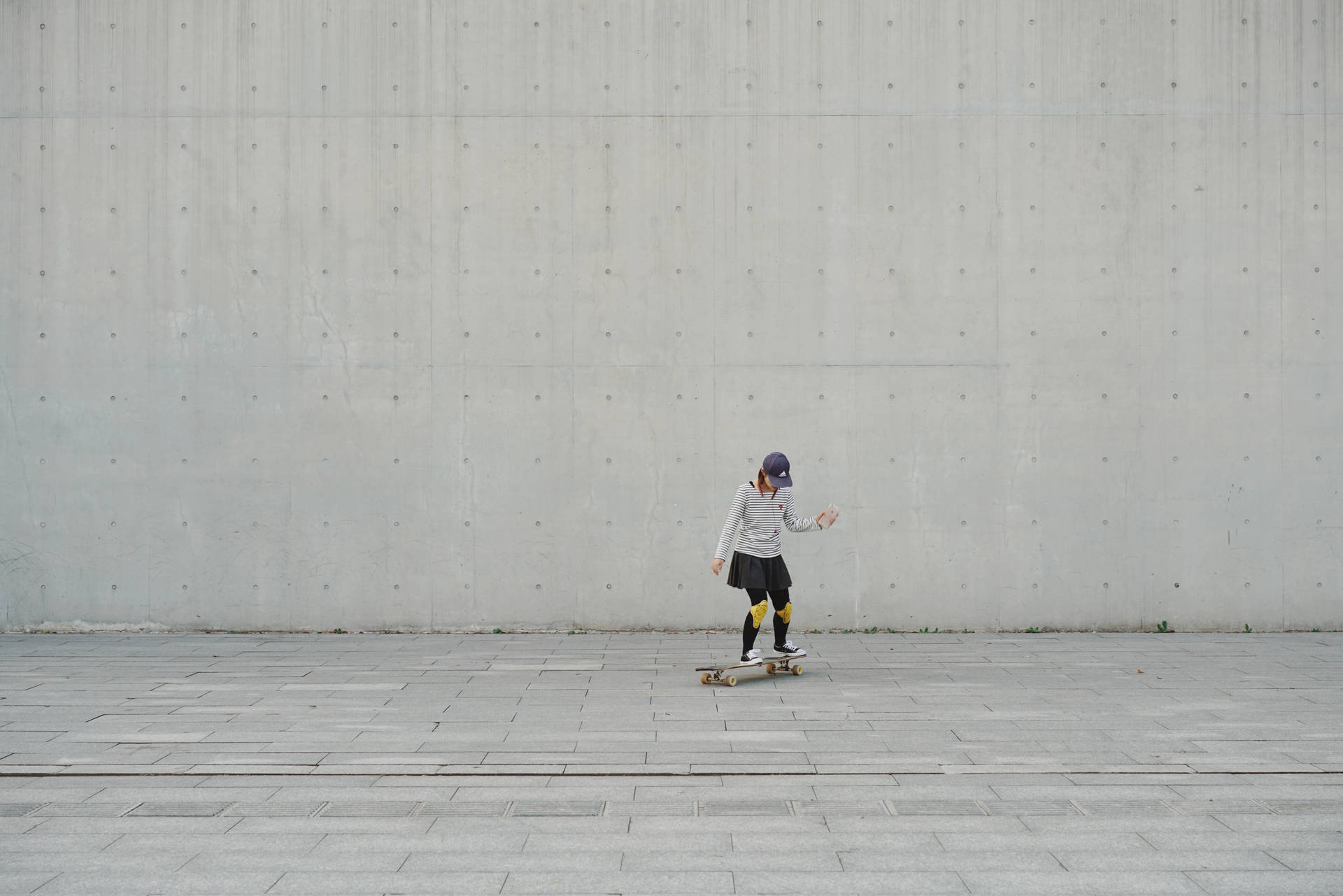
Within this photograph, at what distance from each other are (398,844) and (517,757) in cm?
148

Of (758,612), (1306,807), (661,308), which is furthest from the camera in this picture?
(661,308)

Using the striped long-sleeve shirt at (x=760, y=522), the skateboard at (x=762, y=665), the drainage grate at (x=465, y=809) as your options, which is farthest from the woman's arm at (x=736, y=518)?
the drainage grate at (x=465, y=809)

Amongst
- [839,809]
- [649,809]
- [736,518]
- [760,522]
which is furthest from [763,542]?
[649,809]

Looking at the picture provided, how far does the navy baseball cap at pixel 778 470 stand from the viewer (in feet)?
28.2

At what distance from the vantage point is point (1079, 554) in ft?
36.1

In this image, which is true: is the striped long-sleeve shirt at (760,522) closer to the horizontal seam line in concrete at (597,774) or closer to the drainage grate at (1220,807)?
the horizontal seam line in concrete at (597,774)

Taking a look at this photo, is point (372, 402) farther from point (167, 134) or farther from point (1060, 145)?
point (1060, 145)

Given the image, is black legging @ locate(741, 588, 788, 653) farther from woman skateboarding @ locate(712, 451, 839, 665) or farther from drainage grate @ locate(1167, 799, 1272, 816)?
drainage grate @ locate(1167, 799, 1272, 816)

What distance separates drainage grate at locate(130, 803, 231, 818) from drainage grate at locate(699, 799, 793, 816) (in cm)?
241

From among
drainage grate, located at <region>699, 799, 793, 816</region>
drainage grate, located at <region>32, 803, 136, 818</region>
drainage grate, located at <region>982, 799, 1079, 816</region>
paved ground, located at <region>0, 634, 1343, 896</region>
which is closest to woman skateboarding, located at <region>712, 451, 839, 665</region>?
paved ground, located at <region>0, 634, 1343, 896</region>

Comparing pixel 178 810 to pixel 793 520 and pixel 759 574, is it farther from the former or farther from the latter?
pixel 793 520

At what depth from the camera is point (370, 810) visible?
17.5ft

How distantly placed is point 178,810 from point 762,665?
15.3ft

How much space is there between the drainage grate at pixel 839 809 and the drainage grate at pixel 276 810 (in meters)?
2.39
